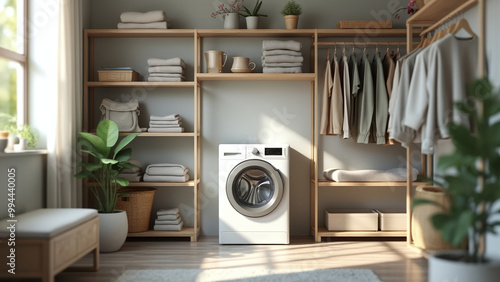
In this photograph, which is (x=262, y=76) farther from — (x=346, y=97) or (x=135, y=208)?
(x=135, y=208)

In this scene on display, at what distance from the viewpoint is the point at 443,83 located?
333 cm

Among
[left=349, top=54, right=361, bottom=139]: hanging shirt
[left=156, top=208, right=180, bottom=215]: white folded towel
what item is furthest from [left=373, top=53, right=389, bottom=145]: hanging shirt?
[left=156, top=208, right=180, bottom=215]: white folded towel

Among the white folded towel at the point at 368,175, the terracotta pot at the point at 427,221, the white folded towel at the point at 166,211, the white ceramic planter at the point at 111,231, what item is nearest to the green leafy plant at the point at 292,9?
the white folded towel at the point at 368,175

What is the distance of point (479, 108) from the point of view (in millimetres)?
3182

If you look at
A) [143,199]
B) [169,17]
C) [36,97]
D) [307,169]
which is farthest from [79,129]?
[307,169]

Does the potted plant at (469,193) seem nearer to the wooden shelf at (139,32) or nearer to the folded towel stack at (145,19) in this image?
the wooden shelf at (139,32)

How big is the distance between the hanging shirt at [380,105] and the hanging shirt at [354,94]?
17 cm

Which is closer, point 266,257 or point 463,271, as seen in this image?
point 463,271

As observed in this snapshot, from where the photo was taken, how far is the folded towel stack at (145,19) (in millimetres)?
4648

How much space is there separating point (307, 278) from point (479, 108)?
4.93 feet

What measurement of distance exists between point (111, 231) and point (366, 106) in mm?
2383

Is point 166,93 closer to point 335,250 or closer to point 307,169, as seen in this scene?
point 307,169

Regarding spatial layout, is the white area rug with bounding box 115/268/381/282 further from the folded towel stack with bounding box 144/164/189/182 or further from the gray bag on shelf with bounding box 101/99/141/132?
the gray bag on shelf with bounding box 101/99/141/132

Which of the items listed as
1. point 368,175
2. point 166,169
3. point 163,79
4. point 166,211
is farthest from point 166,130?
point 368,175
